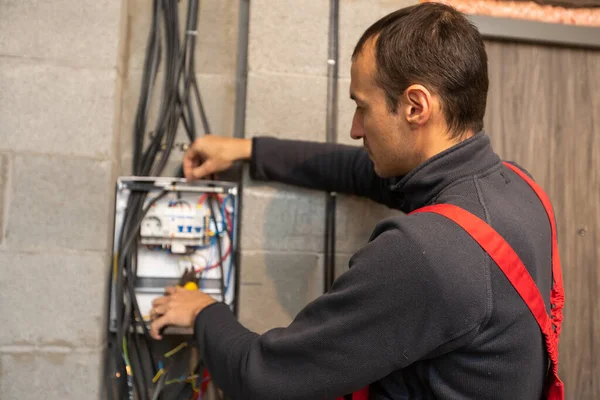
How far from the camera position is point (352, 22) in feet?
4.32

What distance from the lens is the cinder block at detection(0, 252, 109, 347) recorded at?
1130mm

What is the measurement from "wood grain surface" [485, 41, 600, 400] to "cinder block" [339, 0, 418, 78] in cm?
49

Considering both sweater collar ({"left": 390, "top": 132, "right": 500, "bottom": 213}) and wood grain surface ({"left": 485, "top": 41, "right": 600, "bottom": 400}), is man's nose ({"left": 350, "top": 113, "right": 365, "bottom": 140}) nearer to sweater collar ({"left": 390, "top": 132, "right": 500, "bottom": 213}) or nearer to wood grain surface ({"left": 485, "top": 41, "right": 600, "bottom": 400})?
sweater collar ({"left": 390, "top": 132, "right": 500, "bottom": 213})

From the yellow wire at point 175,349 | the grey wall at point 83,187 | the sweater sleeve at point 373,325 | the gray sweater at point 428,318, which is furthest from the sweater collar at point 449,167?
the yellow wire at point 175,349

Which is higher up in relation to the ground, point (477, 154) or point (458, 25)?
point (458, 25)

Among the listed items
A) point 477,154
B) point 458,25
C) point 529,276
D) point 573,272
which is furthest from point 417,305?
point 573,272

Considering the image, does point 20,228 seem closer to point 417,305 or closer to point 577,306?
point 417,305

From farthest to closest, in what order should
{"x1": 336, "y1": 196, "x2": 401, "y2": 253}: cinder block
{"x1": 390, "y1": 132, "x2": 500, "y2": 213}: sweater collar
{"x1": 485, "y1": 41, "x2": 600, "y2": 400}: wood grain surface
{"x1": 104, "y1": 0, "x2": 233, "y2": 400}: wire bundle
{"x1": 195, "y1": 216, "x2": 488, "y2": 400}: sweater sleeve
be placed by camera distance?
{"x1": 485, "y1": 41, "x2": 600, "y2": 400}: wood grain surface < {"x1": 336, "y1": 196, "x2": 401, "y2": 253}: cinder block < {"x1": 104, "y1": 0, "x2": 233, "y2": 400}: wire bundle < {"x1": 390, "y1": 132, "x2": 500, "y2": 213}: sweater collar < {"x1": 195, "y1": 216, "x2": 488, "y2": 400}: sweater sleeve

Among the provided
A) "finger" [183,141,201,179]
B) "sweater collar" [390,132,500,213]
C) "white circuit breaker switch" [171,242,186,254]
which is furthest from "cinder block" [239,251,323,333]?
"sweater collar" [390,132,500,213]

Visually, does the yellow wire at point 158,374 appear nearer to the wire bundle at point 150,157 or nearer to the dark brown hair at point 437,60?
the wire bundle at point 150,157

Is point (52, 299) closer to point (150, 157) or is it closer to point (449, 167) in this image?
point (150, 157)

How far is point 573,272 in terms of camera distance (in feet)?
5.19

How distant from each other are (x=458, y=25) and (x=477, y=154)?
25 cm

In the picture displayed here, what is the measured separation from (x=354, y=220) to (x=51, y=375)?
85 cm
